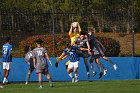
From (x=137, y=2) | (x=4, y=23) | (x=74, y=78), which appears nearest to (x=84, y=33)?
(x=74, y=78)

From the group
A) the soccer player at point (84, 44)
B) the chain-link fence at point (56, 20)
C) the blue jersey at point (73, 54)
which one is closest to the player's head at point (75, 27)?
the soccer player at point (84, 44)

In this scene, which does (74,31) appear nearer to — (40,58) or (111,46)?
(40,58)

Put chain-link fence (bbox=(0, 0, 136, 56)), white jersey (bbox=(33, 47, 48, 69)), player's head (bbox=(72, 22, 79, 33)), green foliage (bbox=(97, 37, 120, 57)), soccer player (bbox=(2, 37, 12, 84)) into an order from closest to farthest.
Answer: white jersey (bbox=(33, 47, 48, 69)) → soccer player (bbox=(2, 37, 12, 84)) → player's head (bbox=(72, 22, 79, 33)) → chain-link fence (bbox=(0, 0, 136, 56)) → green foliage (bbox=(97, 37, 120, 57))

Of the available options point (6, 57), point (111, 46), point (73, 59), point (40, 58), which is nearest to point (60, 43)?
point (111, 46)

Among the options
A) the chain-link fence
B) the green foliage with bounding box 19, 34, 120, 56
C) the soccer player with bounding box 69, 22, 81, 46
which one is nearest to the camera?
the soccer player with bounding box 69, 22, 81, 46

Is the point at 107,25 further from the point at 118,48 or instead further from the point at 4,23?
the point at 4,23

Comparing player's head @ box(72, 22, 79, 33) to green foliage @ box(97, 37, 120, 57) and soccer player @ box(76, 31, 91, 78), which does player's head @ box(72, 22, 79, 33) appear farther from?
green foliage @ box(97, 37, 120, 57)

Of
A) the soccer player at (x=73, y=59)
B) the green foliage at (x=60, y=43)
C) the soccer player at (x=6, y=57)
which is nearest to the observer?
the soccer player at (x=73, y=59)

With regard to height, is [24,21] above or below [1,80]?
above

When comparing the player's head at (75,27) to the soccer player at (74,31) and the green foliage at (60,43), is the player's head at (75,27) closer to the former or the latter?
the soccer player at (74,31)

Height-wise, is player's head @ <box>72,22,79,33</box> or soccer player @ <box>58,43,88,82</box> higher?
player's head @ <box>72,22,79,33</box>

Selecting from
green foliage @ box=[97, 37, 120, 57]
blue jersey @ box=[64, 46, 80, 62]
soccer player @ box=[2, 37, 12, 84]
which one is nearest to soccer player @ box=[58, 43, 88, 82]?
blue jersey @ box=[64, 46, 80, 62]

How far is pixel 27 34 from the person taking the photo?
27938 mm

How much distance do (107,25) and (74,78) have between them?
8000 millimetres
